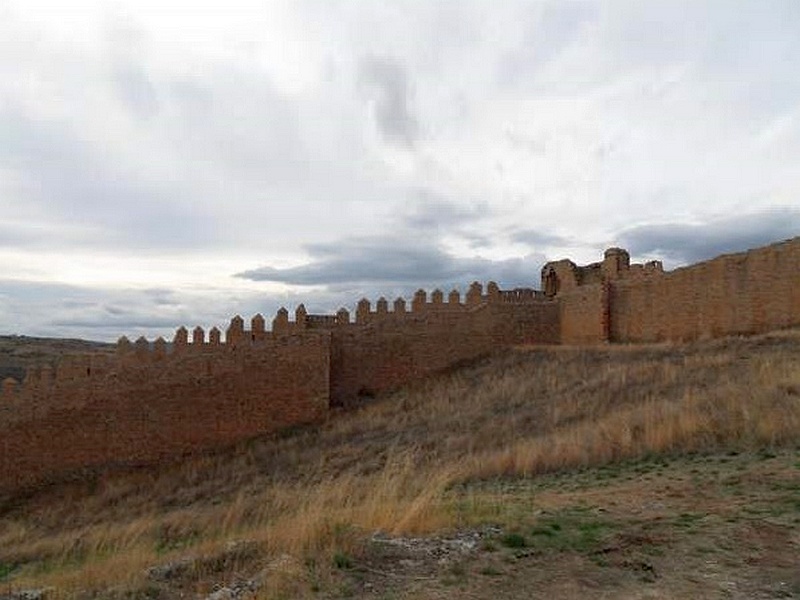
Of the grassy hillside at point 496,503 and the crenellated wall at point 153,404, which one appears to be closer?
the grassy hillside at point 496,503

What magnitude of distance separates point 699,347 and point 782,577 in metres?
11.6

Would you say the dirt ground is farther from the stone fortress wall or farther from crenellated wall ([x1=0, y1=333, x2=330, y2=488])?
crenellated wall ([x1=0, y1=333, x2=330, y2=488])

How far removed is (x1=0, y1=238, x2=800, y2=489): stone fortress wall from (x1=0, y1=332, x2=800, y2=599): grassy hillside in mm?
868

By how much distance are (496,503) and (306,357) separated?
12789mm

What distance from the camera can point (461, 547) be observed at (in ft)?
18.2

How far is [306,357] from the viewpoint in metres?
19.4

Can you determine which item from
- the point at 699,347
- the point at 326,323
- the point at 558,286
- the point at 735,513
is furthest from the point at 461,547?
the point at 558,286

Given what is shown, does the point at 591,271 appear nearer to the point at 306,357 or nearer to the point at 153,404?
the point at 306,357

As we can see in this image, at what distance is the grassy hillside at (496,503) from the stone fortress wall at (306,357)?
2.85 feet

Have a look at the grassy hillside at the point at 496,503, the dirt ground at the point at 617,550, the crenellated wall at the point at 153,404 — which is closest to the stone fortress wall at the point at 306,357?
the crenellated wall at the point at 153,404

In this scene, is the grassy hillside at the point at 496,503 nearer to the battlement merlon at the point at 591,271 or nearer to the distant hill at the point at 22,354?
the battlement merlon at the point at 591,271

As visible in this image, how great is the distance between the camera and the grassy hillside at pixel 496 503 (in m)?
5.09

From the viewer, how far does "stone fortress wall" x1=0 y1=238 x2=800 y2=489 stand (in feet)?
54.1

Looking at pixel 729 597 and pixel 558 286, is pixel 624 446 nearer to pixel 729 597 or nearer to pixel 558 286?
pixel 729 597
